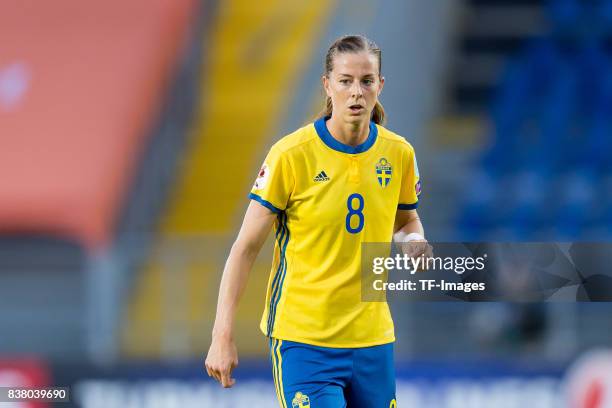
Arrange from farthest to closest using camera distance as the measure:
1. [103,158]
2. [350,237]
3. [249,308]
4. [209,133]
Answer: [209,133] → [103,158] → [249,308] → [350,237]

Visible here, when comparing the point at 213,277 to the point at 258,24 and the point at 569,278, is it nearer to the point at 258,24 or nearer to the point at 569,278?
the point at 569,278

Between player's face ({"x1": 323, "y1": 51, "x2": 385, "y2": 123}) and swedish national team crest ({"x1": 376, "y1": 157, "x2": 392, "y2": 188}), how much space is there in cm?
18

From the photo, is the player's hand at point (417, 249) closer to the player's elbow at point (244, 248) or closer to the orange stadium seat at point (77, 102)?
the player's elbow at point (244, 248)

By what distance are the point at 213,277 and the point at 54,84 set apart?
11.7 ft

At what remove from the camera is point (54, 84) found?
1091 cm

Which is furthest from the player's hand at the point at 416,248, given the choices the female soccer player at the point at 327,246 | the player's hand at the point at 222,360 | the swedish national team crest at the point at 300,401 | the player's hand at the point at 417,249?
the player's hand at the point at 222,360

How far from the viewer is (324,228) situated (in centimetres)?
383

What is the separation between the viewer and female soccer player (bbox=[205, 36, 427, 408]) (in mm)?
3807

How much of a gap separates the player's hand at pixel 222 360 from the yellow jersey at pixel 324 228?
23 cm

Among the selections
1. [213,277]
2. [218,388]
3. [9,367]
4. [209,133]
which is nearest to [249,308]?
[213,277]

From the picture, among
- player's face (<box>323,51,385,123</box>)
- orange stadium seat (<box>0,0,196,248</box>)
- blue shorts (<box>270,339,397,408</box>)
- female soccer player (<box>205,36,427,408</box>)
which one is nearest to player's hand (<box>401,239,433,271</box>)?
female soccer player (<box>205,36,427,408</box>)

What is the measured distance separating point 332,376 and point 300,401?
0.12m

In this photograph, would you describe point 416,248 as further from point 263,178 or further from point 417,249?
point 263,178

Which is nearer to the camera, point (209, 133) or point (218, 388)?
point (218, 388)
